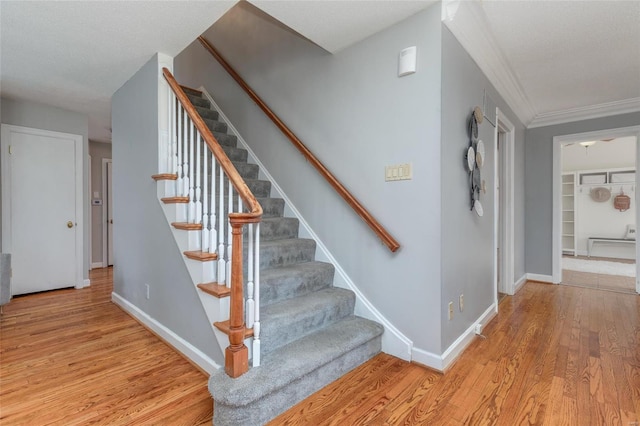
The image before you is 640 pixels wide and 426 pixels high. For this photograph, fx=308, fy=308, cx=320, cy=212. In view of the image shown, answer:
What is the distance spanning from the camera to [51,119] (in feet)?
12.4

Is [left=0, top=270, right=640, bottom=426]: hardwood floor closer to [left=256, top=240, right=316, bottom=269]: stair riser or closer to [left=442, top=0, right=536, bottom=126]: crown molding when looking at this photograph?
[left=256, top=240, right=316, bottom=269]: stair riser

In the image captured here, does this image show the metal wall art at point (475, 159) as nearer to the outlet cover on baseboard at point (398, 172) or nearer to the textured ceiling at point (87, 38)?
the outlet cover on baseboard at point (398, 172)

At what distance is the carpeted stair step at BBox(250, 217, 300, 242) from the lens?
2.59m

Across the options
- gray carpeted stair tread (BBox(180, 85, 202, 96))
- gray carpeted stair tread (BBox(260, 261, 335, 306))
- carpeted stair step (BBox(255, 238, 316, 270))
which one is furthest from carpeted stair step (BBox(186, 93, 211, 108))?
gray carpeted stair tread (BBox(260, 261, 335, 306))

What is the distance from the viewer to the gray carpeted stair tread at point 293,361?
4.68ft

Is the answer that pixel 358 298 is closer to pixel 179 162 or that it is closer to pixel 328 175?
pixel 328 175

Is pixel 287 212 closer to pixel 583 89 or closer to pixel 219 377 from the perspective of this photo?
pixel 219 377

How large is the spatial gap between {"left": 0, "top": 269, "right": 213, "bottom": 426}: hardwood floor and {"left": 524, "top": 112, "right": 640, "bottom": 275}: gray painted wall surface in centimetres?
448

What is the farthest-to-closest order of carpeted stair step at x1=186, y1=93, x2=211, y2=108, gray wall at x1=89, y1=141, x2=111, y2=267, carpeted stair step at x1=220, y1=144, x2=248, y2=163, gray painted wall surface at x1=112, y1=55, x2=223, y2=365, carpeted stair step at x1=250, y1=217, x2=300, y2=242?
gray wall at x1=89, y1=141, x2=111, y2=267
carpeted stair step at x1=186, y1=93, x2=211, y2=108
carpeted stair step at x1=220, y1=144, x2=248, y2=163
carpeted stair step at x1=250, y1=217, x2=300, y2=242
gray painted wall surface at x1=112, y1=55, x2=223, y2=365

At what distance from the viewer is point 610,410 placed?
1577mm

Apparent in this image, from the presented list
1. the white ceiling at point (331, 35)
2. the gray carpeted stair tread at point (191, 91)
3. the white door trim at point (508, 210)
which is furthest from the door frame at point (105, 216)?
the white door trim at point (508, 210)

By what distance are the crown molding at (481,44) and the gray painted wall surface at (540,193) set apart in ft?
3.50

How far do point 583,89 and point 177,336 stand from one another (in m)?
4.66

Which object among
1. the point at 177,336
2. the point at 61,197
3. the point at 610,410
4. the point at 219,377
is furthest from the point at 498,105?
the point at 61,197
